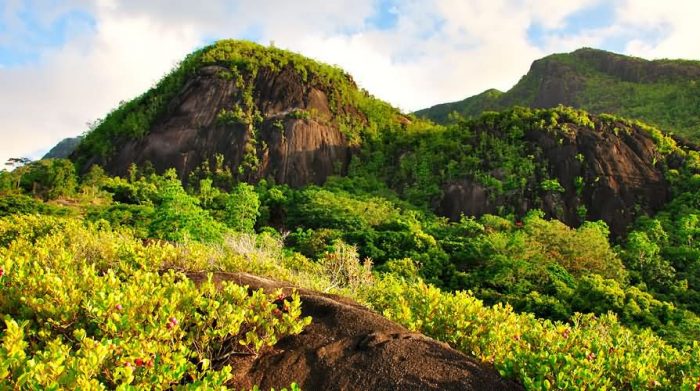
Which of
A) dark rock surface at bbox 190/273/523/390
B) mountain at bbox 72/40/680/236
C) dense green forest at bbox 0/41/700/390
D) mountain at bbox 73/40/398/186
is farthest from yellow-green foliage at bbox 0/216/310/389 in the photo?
mountain at bbox 73/40/398/186

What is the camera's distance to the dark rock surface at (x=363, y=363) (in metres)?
5.02

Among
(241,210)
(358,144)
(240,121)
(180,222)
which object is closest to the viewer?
(180,222)

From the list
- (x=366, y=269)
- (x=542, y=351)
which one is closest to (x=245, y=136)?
(x=366, y=269)

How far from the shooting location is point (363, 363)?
5.28 meters

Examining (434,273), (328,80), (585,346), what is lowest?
(434,273)

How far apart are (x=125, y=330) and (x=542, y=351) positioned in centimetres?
395

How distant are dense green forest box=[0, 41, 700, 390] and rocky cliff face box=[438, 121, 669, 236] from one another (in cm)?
34

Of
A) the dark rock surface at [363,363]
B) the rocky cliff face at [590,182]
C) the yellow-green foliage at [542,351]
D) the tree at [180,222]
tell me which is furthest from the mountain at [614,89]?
the dark rock surface at [363,363]

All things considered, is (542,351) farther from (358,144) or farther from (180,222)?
(358,144)

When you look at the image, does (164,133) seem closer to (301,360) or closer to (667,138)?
(667,138)

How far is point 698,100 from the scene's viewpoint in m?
52.2

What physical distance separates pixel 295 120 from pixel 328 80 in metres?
7.66

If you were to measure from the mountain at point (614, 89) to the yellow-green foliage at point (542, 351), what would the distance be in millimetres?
46274

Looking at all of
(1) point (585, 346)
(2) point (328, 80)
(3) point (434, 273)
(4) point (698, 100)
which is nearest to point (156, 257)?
(1) point (585, 346)
